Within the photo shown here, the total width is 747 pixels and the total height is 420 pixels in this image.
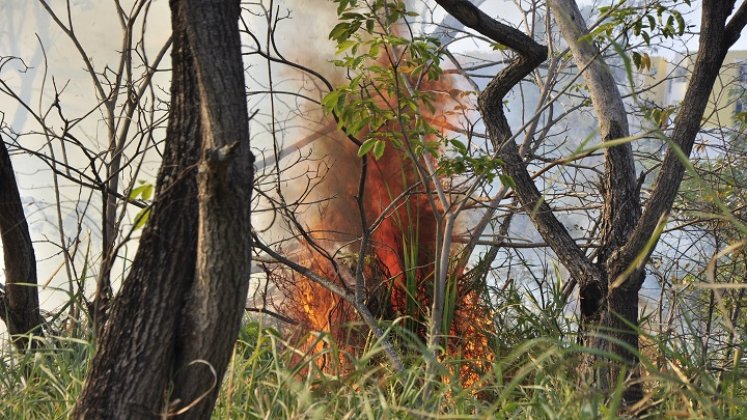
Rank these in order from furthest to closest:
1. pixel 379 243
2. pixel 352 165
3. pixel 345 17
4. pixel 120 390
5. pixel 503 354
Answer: pixel 352 165 < pixel 379 243 < pixel 503 354 < pixel 345 17 < pixel 120 390

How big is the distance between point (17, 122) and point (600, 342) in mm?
3835

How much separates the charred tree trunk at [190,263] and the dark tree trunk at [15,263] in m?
0.95

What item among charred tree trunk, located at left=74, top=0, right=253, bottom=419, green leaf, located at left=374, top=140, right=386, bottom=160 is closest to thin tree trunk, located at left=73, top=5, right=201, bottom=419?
charred tree trunk, located at left=74, top=0, right=253, bottom=419

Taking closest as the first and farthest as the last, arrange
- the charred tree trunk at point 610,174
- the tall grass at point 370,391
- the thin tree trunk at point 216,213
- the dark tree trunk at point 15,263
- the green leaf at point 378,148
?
the thin tree trunk at point 216,213 < the tall grass at point 370,391 < the green leaf at point 378,148 < the charred tree trunk at point 610,174 < the dark tree trunk at point 15,263

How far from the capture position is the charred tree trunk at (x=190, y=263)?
3.92ft

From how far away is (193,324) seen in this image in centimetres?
124

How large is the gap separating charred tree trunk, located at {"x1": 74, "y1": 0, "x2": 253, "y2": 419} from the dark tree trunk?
37.3 inches

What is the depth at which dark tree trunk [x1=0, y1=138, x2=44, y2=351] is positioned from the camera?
6.96ft

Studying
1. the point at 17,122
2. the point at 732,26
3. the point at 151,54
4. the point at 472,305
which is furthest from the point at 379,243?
the point at 17,122

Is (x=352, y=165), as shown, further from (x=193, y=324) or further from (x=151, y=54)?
(x=193, y=324)

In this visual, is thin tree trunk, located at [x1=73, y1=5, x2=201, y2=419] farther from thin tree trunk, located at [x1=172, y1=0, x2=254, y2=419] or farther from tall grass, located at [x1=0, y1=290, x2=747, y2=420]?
tall grass, located at [x1=0, y1=290, x2=747, y2=420]

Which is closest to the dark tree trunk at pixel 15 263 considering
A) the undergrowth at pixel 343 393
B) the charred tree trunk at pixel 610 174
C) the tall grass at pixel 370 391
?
the tall grass at pixel 370 391

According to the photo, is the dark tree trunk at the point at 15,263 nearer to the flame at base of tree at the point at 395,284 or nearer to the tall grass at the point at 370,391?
the tall grass at the point at 370,391

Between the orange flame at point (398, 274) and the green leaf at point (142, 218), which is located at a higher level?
the orange flame at point (398, 274)
